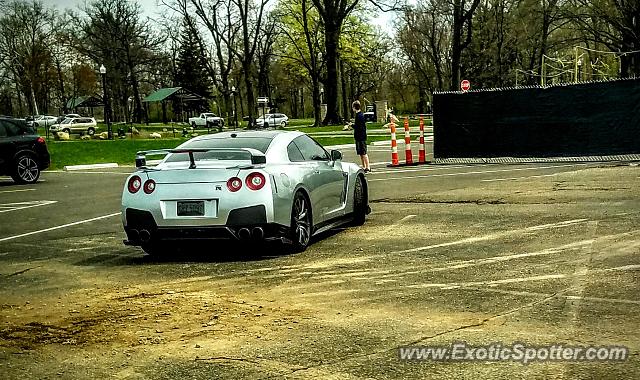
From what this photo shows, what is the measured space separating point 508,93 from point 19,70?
67315 millimetres

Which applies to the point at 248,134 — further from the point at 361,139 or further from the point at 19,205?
Answer: the point at 361,139

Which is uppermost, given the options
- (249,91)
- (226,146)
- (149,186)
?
(249,91)

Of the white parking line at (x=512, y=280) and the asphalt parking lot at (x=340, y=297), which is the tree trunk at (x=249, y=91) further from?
the white parking line at (x=512, y=280)

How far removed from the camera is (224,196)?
886cm

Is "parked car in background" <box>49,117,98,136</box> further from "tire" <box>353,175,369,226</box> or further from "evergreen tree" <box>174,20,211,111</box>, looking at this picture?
"tire" <box>353,175,369,226</box>

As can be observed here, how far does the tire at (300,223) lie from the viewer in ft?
30.4

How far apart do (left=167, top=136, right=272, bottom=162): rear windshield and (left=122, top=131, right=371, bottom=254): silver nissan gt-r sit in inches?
0.5

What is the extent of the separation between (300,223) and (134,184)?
1913mm

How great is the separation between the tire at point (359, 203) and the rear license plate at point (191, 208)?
3015 mm

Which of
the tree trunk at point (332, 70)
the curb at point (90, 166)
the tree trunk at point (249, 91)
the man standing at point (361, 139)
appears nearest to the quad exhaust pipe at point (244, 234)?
the man standing at point (361, 139)

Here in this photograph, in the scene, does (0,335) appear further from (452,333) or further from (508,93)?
(508,93)

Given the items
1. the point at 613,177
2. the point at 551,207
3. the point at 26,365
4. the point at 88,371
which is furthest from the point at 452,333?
the point at 613,177

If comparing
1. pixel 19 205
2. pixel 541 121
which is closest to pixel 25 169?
pixel 19 205

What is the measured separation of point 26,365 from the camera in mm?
5195
